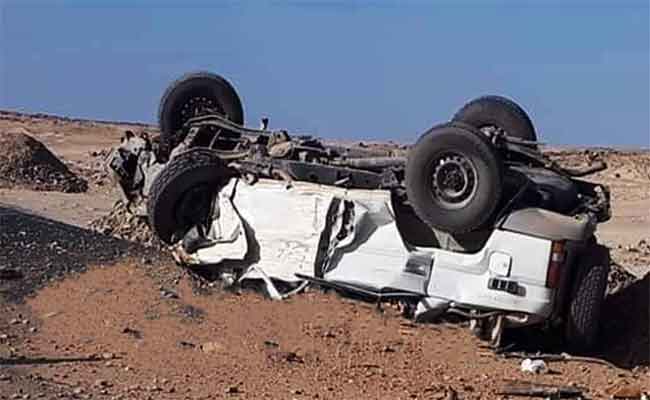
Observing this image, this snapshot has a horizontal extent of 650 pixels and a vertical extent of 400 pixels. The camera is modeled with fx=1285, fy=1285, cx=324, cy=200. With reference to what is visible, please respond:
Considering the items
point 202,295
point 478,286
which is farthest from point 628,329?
point 202,295

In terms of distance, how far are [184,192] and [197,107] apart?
193cm

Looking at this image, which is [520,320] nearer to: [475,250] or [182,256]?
[475,250]

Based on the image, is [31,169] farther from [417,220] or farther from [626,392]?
[626,392]

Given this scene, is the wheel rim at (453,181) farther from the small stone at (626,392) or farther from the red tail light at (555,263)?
the small stone at (626,392)

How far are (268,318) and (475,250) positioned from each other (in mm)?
1475

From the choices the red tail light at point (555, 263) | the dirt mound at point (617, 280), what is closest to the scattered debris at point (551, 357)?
the red tail light at point (555, 263)

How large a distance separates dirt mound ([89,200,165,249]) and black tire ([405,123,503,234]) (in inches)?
117

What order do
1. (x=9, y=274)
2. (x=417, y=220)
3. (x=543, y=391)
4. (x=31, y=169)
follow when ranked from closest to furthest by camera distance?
(x=543, y=391) < (x=417, y=220) < (x=9, y=274) < (x=31, y=169)

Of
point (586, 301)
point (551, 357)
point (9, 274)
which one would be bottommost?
point (9, 274)

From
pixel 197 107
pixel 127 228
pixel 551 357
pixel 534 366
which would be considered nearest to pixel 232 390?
pixel 534 366

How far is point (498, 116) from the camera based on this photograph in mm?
9773

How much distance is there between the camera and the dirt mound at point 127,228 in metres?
11.4

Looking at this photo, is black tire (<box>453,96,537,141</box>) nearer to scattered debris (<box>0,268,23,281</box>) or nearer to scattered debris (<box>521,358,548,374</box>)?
scattered debris (<box>521,358,548,374</box>)

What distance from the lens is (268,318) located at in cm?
873
